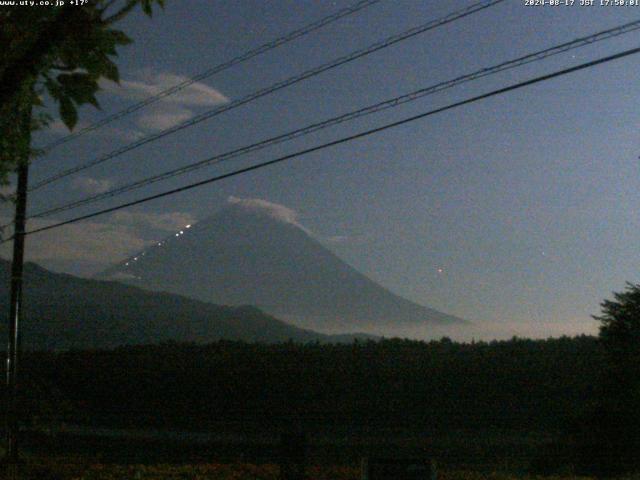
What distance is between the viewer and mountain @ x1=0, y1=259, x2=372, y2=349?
134 m

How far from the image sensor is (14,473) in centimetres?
1378

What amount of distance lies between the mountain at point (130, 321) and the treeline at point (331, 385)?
80.3 meters

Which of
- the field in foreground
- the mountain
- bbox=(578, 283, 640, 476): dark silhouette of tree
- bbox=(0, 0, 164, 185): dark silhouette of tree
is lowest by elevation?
the field in foreground

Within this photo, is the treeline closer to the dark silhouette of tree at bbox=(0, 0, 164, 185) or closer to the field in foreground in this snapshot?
the field in foreground

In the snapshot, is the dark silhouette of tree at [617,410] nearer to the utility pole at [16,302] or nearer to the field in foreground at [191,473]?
the field in foreground at [191,473]

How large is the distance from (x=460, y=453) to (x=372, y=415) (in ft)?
39.3

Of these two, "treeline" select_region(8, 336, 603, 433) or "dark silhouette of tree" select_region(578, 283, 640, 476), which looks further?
"treeline" select_region(8, 336, 603, 433)

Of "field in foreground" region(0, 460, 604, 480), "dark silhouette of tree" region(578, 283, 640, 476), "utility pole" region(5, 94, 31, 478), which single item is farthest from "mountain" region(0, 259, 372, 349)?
"dark silhouette of tree" region(578, 283, 640, 476)

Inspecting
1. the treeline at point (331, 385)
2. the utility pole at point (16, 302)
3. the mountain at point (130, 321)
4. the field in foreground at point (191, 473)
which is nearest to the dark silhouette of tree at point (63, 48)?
the field in foreground at point (191, 473)

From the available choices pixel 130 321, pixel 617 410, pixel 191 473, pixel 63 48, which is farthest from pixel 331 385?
pixel 130 321

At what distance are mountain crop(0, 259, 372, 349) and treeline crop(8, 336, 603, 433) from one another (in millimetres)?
80256

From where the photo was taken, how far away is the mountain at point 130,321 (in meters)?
134

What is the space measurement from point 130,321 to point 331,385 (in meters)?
123

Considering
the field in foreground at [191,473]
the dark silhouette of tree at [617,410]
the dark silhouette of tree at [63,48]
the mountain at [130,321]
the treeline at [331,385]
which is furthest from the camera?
the mountain at [130,321]
